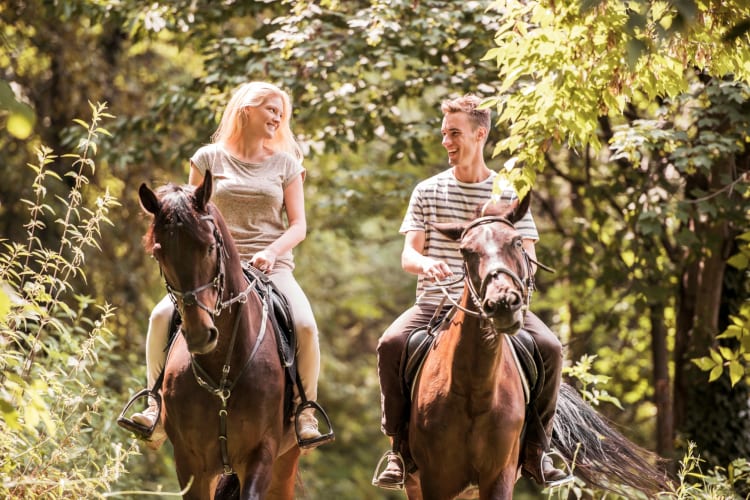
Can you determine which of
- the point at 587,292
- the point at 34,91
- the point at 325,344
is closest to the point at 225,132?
the point at 587,292

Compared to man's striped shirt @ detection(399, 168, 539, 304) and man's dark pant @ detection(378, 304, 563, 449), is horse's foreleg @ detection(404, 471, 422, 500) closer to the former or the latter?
man's dark pant @ detection(378, 304, 563, 449)

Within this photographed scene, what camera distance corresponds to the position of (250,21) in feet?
56.1

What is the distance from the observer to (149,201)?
5.25m

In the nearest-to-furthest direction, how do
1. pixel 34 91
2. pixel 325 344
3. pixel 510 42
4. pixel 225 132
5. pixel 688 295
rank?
pixel 510 42 < pixel 225 132 < pixel 688 295 < pixel 34 91 < pixel 325 344

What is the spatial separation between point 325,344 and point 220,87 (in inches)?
448

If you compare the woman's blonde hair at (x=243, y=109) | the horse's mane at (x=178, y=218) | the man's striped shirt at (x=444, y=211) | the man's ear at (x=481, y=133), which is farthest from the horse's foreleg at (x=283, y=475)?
the man's ear at (x=481, y=133)

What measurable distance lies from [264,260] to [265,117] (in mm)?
1021

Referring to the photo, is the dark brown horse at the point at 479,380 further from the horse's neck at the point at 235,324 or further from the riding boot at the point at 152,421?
the riding boot at the point at 152,421

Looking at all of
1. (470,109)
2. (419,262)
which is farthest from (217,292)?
(470,109)

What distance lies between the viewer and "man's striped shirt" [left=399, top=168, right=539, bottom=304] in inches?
262

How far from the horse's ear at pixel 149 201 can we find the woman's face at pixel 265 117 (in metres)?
1.61

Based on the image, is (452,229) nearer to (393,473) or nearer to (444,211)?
(444,211)

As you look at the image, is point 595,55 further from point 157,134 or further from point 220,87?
point 157,134

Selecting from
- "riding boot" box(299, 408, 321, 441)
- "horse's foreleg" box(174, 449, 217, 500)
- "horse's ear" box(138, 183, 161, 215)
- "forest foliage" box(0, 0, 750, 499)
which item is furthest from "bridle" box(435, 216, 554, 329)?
"horse's foreleg" box(174, 449, 217, 500)
